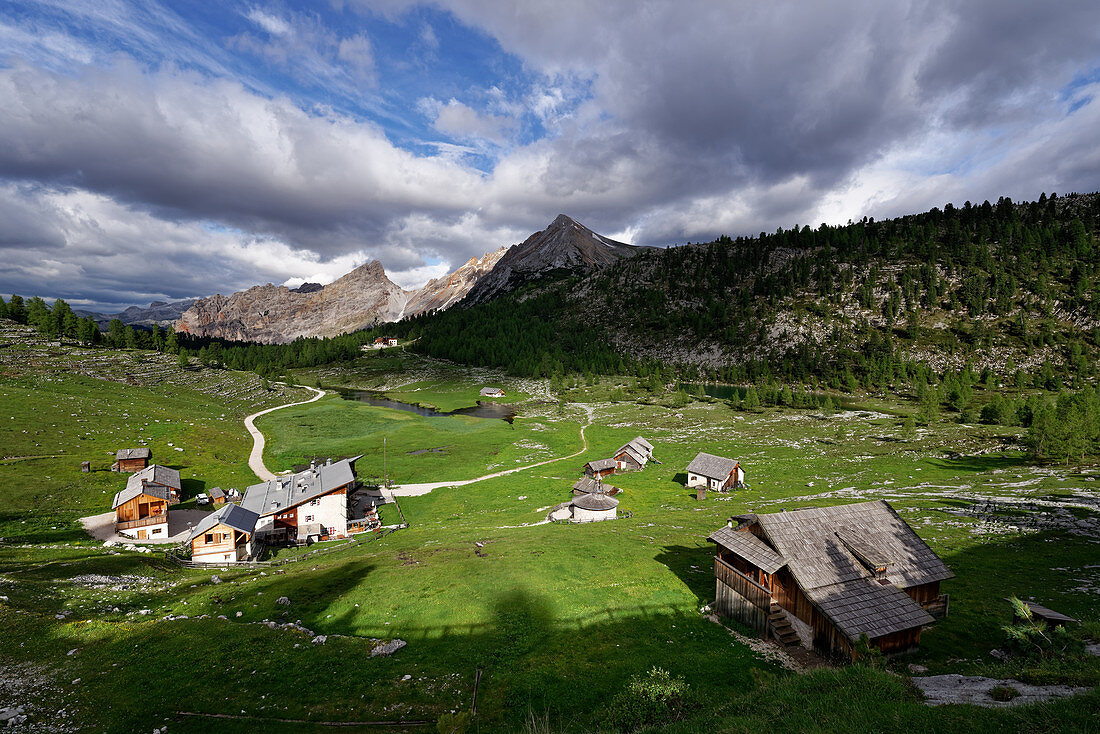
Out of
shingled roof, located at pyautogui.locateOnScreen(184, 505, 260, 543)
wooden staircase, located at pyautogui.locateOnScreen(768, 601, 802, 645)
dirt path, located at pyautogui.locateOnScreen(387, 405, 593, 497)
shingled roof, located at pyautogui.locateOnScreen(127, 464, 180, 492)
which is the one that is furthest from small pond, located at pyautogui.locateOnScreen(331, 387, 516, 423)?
wooden staircase, located at pyautogui.locateOnScreen(768, 601, 802, 645)

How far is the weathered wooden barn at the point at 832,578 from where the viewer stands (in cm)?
2292

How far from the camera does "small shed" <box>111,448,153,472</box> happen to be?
63.0m

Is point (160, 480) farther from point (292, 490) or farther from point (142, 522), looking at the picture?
point (292, 490)

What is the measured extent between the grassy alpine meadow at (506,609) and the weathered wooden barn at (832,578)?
1774mm

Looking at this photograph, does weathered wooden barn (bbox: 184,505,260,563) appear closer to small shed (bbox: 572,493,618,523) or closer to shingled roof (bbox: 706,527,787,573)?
small shed (bbox: 572,493,618,523)

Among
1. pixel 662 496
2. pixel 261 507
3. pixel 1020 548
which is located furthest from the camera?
pixel 662 496

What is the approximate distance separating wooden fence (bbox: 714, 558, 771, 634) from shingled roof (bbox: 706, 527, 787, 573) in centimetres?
161

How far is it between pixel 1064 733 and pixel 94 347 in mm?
237399

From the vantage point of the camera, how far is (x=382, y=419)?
12438cm

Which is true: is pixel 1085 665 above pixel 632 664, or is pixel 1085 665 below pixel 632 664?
above

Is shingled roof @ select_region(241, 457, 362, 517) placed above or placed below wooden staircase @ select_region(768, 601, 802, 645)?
below

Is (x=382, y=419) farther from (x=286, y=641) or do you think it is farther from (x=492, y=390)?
(x=286, y=641)

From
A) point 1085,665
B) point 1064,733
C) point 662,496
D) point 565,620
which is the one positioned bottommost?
point 662,496

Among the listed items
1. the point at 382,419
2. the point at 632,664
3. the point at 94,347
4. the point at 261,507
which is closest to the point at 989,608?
the point at 632,664
